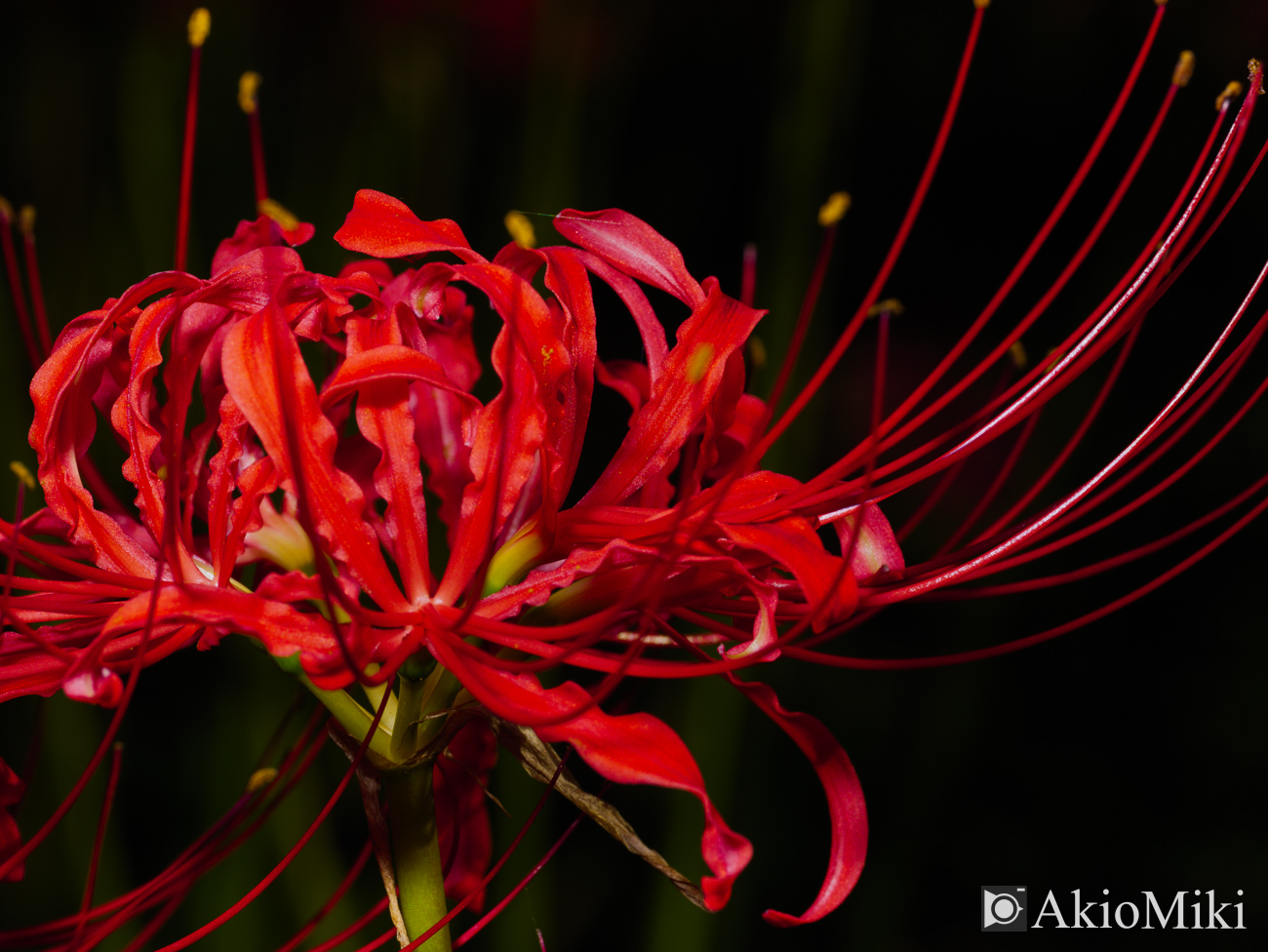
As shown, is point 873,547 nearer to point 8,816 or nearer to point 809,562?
point 809,562

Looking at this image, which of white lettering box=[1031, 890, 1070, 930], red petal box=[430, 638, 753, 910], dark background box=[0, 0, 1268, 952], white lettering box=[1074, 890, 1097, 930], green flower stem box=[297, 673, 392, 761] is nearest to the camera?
red petal box=[430, 638, 753, 910]

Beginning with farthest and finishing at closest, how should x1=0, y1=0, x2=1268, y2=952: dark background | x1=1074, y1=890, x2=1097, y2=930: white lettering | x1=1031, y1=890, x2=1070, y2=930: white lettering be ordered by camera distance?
x1=0, y1=0, x2=1268, y2=952: dark background → x1=1074, y1=890, x2=1097, y2=930: white lettering → x1=1031, y1=890, x2=1070, y2=930: white lettering

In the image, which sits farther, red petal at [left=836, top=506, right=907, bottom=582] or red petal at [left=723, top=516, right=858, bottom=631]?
red petal at [left=836, top=506, right=907, bottom=582]

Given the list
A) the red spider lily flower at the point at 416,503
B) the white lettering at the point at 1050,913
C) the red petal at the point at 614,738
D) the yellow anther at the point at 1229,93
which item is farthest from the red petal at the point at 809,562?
the white lettering at the point at 1050,913

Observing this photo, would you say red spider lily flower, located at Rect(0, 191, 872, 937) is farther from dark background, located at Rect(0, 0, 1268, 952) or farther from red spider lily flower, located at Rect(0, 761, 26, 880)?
dark background, located at Rect(0, 0, 1268, 952)

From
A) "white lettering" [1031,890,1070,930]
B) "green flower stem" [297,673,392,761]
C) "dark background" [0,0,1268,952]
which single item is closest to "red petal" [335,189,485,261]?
"green flower stem" [297,673,392,761]

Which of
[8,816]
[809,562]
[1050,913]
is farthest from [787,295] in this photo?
[1050,913]
